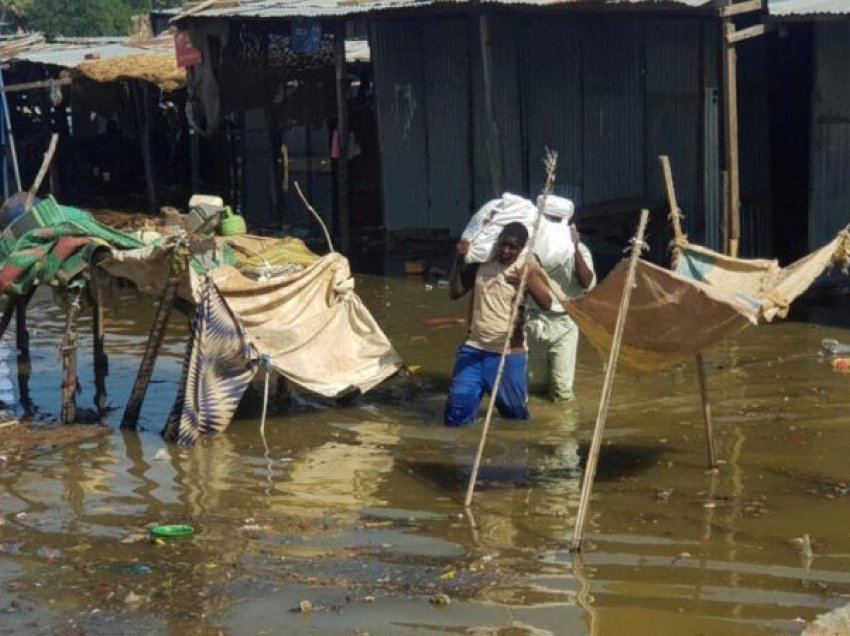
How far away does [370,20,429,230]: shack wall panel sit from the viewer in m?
16.3

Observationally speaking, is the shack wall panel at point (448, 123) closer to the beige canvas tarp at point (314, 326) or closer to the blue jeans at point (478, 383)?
the beige canvas tarp at point (314, 326)

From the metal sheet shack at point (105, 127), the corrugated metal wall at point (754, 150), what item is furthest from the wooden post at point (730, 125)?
the metal sheet shack at point (105, 127)

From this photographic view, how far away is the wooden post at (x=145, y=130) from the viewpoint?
1991 centimetres

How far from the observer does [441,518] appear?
7.25 metres

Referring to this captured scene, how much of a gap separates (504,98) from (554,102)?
53 centimetres

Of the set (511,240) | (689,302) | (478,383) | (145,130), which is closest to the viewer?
(689,302)

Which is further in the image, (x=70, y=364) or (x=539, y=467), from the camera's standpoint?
(x=70, y=364)

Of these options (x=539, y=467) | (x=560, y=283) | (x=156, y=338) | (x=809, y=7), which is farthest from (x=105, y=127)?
(x=539, y=467)

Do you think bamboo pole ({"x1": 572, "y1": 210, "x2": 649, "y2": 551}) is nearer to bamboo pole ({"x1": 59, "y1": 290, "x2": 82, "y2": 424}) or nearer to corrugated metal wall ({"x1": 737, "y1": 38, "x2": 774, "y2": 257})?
bamboo pole ({"x1": 59, "y1": 290, "x2": 82, "y2": 424})

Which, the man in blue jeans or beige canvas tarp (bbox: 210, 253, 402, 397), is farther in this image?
beige canvas tarp (bbox: 210, 253, 402, 397)

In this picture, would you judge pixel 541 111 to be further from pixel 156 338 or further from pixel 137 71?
pixel 156 338

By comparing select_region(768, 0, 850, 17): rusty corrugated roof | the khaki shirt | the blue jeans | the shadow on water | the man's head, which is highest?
select_region(768, 0, 850, 17): rusty corrugated roof

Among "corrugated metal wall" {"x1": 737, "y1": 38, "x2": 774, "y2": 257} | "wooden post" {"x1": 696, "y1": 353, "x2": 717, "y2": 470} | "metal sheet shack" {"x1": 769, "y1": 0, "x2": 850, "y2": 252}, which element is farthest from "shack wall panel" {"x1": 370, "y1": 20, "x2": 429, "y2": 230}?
"wooden post" {"x1": 696, "y1": 353, "x2": 717, "y2": 470}

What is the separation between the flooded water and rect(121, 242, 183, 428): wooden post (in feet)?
0.44
